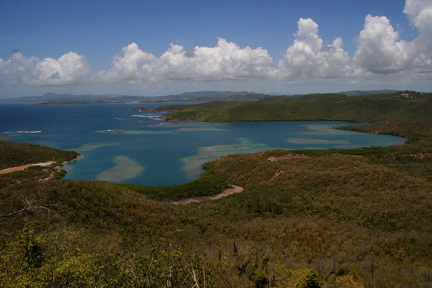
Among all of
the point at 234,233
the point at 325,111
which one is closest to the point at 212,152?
the point at 234,233

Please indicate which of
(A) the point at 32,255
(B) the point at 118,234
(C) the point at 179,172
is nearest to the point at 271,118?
(C) the point at 179,172

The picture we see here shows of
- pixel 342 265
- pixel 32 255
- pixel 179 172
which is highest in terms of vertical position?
pixel 32 255

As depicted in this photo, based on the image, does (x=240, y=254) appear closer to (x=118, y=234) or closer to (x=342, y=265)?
(x=342, y=265)

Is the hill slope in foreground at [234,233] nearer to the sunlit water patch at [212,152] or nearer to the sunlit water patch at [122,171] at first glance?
the sunlit water patch at [212,152]

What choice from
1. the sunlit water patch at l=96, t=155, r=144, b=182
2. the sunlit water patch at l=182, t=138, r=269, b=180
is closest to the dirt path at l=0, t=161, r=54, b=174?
the sunlit water patch at l=96, t=155, r=144, b=182

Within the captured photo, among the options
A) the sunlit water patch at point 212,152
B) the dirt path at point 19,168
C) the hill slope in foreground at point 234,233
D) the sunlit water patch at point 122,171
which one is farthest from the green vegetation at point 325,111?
the hill slope in foreground at point 234,233

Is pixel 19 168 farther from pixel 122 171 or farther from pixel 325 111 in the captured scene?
pixel 325 111

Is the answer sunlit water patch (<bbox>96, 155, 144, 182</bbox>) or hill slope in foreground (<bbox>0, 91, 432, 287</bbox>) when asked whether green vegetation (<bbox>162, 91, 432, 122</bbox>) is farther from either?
hill slope in foreground (<bbox>0, 91, 432, 287</bbox>)

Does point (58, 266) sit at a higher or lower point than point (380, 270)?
higher

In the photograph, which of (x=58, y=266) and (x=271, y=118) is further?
(x=271, y=118)
